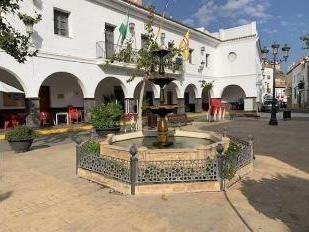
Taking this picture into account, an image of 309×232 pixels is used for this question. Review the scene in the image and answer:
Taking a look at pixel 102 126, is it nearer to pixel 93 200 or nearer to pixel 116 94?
pixel 93 200

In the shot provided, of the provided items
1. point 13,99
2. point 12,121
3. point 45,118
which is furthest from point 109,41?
point 12,121

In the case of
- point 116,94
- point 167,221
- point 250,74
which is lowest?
point 167,221

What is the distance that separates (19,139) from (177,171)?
651 centimetres

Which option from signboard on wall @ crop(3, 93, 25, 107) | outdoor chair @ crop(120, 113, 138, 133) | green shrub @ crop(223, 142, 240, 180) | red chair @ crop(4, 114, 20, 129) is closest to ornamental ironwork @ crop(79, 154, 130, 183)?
green shrub @ crop(223, 142, 240, 180)

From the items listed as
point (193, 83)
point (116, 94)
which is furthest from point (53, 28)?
point (193, 83)

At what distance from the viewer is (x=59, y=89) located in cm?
1917

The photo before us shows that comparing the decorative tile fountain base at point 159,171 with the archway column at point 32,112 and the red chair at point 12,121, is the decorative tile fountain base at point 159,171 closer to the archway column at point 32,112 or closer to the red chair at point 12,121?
the archway column at point 32,112

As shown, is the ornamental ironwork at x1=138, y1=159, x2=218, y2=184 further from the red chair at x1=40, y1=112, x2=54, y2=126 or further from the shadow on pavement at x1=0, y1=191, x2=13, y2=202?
the red chair at x1=40, y1=112, x2=54, y2=126

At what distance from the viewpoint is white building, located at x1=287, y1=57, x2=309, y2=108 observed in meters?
47.4

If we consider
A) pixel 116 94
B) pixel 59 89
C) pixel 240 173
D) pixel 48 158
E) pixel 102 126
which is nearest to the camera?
pixel 240 173

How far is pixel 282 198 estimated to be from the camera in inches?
239

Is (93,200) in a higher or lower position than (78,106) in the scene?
lower

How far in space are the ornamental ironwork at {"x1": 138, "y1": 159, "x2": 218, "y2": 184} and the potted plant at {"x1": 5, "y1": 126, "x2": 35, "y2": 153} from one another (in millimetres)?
5763

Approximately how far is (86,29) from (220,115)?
446 inches
